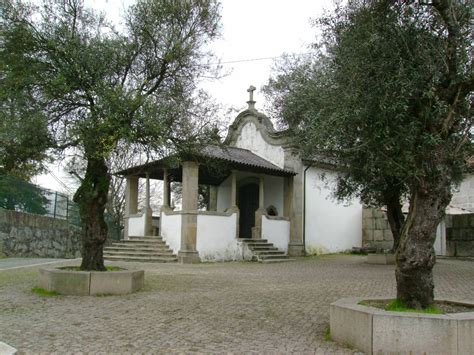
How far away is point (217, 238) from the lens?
19547mm

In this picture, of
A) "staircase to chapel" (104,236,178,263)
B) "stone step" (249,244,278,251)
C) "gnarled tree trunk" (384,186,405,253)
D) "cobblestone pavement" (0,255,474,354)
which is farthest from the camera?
"stone step" (249,244,278,251)

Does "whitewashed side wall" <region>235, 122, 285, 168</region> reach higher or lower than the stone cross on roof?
lower

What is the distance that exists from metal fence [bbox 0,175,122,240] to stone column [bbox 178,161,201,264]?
572cm

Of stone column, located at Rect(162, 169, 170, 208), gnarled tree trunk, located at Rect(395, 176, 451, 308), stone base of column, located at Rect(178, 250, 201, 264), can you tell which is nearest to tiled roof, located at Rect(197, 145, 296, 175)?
stone column, located at Rect(162, 169, 170, 208)

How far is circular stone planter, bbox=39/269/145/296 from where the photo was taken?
877 cm

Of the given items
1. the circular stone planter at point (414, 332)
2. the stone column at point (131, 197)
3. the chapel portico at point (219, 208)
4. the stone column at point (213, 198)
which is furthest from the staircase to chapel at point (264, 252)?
the circular stone planter at point (414, 332)

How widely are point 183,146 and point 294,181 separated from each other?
12834 mm

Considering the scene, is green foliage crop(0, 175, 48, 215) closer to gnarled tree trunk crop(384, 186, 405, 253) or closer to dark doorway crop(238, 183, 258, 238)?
dark doorway crop(238, 183, 258, 238)

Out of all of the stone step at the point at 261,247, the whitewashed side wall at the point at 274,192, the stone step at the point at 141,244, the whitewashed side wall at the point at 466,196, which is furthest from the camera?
the whitewashed side wall at the point at 466,196

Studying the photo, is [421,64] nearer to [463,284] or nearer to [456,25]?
[456,25]

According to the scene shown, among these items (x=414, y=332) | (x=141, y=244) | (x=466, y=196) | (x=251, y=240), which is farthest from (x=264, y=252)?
(x=414, y=332)

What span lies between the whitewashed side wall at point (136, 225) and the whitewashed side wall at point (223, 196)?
15.3 ft

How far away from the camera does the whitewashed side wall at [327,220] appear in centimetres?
2312

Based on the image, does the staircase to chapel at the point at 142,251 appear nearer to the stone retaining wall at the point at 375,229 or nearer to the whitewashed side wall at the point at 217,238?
the whitewashed side wall at the point at 217,238
